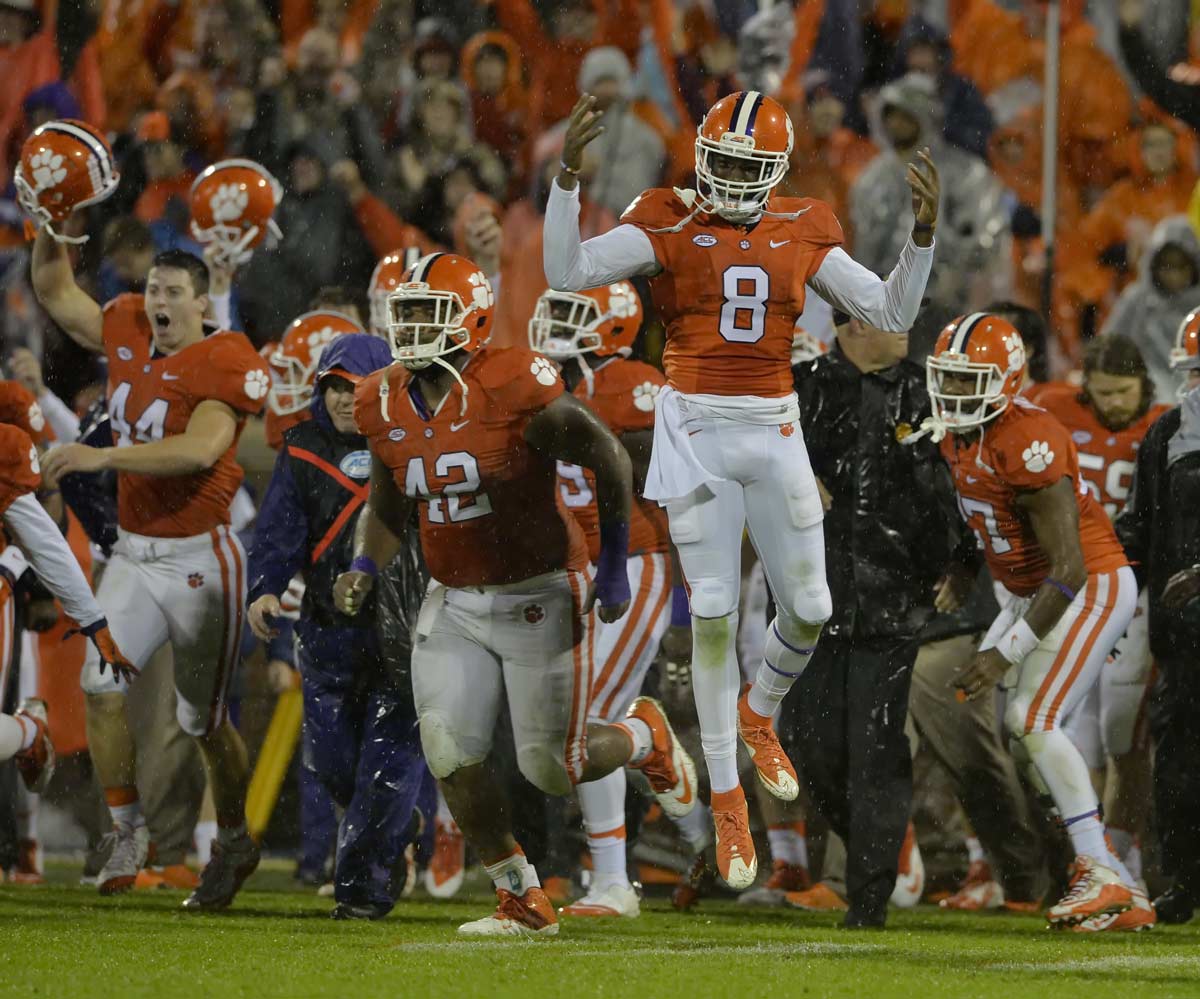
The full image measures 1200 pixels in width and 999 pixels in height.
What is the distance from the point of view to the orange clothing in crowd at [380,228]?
10.4 m

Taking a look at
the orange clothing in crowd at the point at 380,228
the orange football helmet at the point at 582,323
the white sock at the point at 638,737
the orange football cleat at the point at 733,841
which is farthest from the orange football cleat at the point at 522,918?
the orange clothing in crowd at the point at 380,228

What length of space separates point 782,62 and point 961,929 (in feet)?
16.2

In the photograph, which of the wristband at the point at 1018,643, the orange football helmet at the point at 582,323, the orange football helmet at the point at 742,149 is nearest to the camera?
the orange football helmet at the point at 742,149

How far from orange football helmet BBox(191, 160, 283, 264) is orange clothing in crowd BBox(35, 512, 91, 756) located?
1.75 meters

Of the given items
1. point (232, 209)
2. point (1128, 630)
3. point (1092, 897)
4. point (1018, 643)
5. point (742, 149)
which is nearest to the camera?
point (742, 149)

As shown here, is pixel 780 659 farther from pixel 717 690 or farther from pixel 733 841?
pixel 733 841

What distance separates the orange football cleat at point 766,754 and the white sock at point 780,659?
0.03 m

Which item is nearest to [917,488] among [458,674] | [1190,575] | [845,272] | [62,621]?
[1190,575]

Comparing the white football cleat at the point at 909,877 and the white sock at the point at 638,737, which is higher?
the white sock at the point at 638,737

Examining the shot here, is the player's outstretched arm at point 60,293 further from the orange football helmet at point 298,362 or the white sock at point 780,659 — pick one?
the white sock at point 780,659

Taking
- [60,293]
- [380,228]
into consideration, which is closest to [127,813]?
[60,293]

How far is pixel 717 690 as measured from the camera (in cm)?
599

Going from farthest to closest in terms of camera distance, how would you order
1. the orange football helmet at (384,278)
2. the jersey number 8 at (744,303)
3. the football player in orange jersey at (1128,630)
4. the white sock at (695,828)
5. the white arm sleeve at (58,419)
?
the white arm sleeve at (58,419) < the orange football helmet at (384,278) < the football player in orange jersey at (1128,630) < the white sock at (695,828) < the jersey number 8 at (744,303)

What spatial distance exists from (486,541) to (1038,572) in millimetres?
1873
